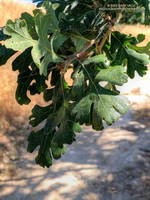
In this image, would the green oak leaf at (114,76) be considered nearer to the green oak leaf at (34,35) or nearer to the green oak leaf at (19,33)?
the green oak leaf at (34,35)

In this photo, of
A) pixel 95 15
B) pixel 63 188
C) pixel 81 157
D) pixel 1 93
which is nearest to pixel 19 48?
pixel 95 15

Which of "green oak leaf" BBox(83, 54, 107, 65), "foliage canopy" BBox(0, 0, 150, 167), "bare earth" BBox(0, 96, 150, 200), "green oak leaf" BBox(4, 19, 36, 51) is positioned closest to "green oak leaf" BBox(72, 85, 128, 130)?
"foliage canopy" BBox(0, 0, 150, 167)

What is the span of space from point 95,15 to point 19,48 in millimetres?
654

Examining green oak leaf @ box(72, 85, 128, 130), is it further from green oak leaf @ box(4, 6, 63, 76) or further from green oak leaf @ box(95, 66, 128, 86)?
green oak leaf @ box(4, 6, 63, 76)

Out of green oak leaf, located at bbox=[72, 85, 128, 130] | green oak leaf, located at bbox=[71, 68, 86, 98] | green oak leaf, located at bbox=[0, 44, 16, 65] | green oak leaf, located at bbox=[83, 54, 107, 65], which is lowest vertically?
green oak leaf, located at bbox=[72, 85, 128, 130]

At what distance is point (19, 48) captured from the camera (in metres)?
1.82

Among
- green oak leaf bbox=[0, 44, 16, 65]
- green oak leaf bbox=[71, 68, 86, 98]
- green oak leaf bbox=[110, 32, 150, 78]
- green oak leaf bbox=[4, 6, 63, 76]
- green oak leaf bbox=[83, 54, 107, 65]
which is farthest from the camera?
green oak leaf bbox=[110, 32, 150, 78]

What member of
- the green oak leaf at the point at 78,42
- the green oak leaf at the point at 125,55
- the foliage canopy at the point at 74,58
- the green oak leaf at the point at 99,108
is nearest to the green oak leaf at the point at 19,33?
the foliage canopy at the point at 74,58

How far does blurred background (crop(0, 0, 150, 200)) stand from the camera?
728cm

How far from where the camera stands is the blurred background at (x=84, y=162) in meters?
7.28

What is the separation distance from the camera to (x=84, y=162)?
8.73 m

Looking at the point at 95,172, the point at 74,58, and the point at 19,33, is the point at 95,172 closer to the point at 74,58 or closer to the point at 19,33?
the point at 74,58

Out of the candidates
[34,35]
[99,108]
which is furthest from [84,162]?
[34,35]

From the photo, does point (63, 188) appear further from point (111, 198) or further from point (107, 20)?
point (107, 20)
